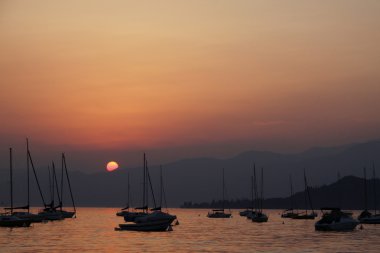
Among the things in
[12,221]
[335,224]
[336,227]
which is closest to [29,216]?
[12,221]

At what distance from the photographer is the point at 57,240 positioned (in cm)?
9594

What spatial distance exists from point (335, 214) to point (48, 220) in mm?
62913

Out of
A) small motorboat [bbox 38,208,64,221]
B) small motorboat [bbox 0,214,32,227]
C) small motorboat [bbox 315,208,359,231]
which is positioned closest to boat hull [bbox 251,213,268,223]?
small motorboat [bbox 38,208,64,221]

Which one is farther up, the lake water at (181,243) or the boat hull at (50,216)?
the boat hull at (50,216)

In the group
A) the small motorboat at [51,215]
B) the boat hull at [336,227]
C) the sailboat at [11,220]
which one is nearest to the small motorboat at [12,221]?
the sailboat at [11,220]

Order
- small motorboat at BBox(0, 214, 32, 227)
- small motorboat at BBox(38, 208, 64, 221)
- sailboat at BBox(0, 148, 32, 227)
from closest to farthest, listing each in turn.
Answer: sailboat at BBox(0, 148, 32, 227)
small motorboat at BBox(0, 214, 32, 227)
small motorboat at BBox(38, 208, 64, 221)

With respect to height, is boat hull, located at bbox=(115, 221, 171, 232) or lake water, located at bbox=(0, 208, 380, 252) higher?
boat hull, located at bbox=(115, 221, 171, 232)

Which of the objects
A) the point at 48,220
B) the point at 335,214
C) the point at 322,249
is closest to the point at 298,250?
the point at 322,249

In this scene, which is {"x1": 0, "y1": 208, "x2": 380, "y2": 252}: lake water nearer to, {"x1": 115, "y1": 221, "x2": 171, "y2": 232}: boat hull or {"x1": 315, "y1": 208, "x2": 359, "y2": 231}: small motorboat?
{"x1": 115, "y1": 221, "x2": 171, "y2": 232}: boat hull

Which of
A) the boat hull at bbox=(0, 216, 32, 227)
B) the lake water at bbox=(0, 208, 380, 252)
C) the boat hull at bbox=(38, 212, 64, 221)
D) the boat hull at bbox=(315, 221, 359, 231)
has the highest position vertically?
the boat hull at bbox=(38, 212, 64, 221)

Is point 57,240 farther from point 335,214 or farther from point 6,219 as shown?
point 335,214

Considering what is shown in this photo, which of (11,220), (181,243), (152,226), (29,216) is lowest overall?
(181,243)

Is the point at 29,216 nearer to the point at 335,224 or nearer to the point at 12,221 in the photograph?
the point at 12,221

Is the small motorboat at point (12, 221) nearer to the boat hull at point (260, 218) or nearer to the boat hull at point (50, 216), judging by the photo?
the boat hull at point (50, 216)
